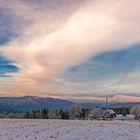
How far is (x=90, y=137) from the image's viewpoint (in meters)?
30.1

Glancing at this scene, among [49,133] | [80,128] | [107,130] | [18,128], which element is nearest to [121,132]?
[107,130]

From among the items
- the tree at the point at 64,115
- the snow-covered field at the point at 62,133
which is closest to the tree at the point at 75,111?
the tree at the point at 64,115

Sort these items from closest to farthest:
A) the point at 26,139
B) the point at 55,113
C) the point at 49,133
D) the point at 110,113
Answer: the point at 26,139
the point at 49,133
the point at 110,113
the point at 55,113

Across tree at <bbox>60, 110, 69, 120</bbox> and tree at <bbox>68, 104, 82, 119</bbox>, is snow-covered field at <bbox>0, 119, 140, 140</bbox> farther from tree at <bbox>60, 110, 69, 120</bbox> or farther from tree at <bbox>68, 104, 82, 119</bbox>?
tree at <bbox>68, 104, 82, 119</bbox>

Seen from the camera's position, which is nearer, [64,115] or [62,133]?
[62,133]

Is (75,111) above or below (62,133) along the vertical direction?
above

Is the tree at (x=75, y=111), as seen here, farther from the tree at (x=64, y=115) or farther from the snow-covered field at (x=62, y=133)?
the snow-covered field at (x=62, y=133)

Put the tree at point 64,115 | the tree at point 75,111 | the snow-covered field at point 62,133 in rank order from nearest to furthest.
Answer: the snow-covered field at point 62,133 < the tree at point 64,115 < the tree at point 75,111

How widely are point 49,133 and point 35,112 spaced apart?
275ft

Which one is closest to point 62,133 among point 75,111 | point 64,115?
point 64,115

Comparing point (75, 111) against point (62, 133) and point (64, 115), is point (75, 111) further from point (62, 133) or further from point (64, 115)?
point (62, 133)

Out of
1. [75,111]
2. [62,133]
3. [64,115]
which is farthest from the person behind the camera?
[75,111]

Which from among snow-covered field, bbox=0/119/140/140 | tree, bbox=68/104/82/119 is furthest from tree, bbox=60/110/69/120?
snow-covered field, bbox=0/119/140/140

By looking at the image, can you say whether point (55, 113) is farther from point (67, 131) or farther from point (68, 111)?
point (67, 131)
